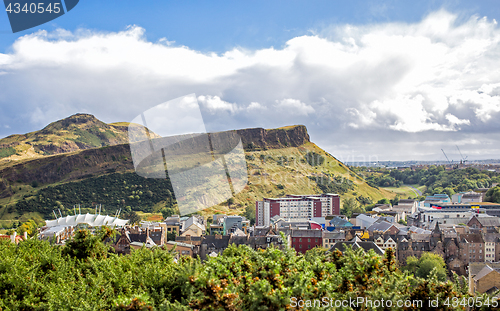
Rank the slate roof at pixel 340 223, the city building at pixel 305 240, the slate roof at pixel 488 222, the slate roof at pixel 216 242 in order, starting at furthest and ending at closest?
the slate roof at pixel 340 223
the slate roof at pixel 488 222
the city building at pixel 305 240
the slate roof at pixel 216 242

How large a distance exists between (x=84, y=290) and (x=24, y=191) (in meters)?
78.7

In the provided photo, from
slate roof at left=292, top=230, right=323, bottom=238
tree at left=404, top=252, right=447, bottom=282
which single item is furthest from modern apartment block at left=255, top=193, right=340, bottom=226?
tree at left=404, top=252, right=447, bottom=282

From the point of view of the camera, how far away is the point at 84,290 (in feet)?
21.2

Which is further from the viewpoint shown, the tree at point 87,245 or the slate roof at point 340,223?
the slate roof at point 340,223

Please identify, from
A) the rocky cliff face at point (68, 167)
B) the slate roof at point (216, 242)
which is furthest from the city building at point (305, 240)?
the rocky cliff face at point (68, 167)

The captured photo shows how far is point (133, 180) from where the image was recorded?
73625 millimetres

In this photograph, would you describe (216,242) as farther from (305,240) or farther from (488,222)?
(488,222)

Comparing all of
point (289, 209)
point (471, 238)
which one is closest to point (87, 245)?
point (471, 238)

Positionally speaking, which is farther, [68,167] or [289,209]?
[68,167]

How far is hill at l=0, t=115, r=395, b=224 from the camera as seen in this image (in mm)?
65238

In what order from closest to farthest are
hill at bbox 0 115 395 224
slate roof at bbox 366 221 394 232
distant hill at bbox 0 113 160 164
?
slate roof at bbox 366 221 394 232, hill at bbox 0 115 395 224, distant hill at bbox 0 113 160 164

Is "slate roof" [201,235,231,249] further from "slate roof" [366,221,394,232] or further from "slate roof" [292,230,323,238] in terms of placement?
"slate roof" [366,221,394,232]

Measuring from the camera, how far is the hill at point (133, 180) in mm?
65238

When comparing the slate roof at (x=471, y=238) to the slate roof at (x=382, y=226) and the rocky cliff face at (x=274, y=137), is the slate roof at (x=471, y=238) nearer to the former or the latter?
the slate roof at (x=382, y=226)
